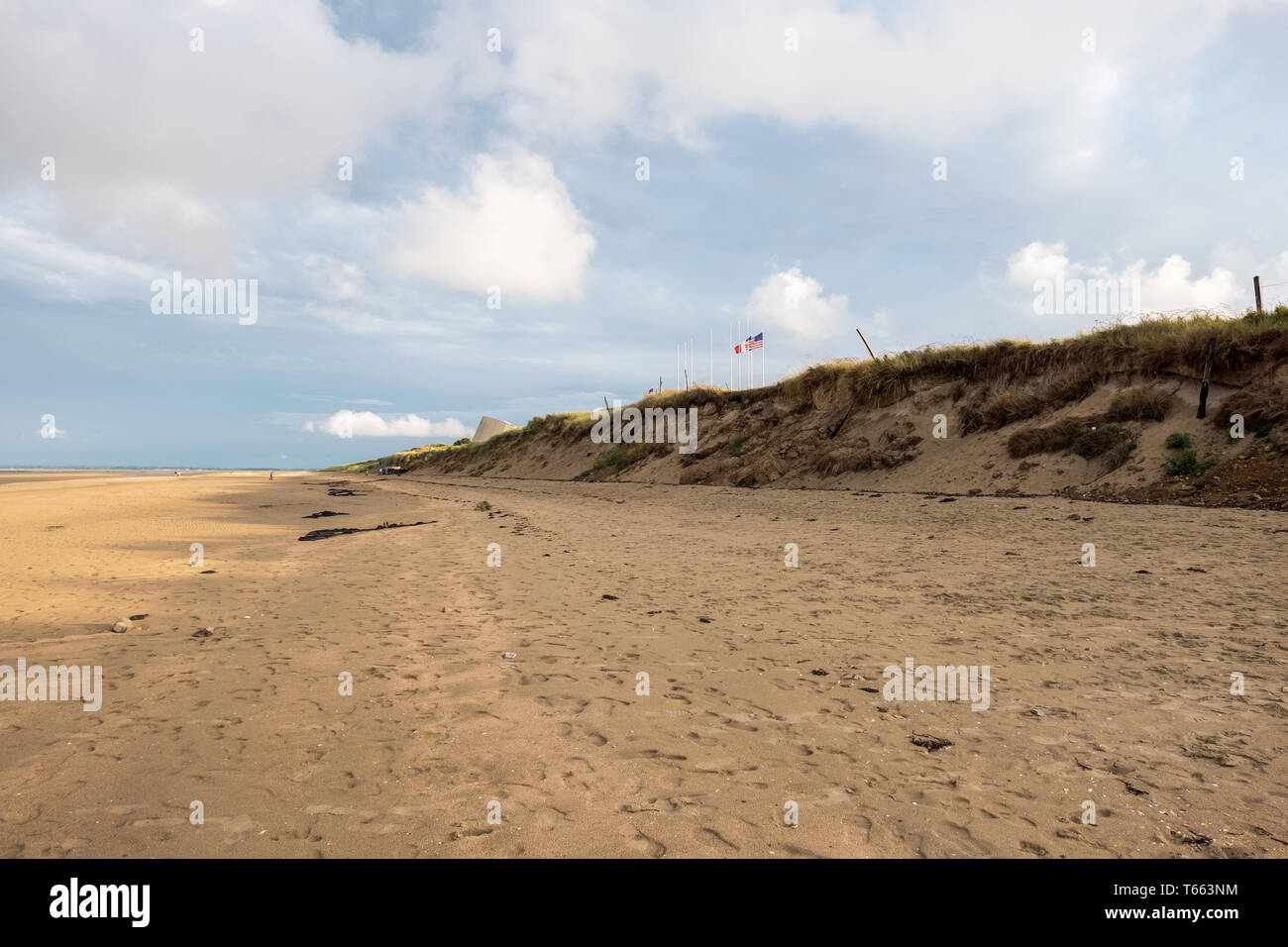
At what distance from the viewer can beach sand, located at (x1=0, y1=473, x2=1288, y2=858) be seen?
271 cm

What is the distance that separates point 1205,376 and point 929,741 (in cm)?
1874

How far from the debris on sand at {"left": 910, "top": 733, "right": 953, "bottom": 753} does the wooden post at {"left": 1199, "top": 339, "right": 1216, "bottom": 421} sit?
58.2 feet

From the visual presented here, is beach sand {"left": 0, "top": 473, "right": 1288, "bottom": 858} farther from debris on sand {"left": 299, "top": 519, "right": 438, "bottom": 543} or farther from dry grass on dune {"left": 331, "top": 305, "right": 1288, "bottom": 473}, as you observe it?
dry grass on dune {"left": 331, "top": 305, "right": 1288, "bottom": 473}

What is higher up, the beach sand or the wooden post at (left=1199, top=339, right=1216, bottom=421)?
the wooden post at (left=1199, top=339, right=1216, bottom=421)

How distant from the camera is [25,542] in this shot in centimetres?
1116

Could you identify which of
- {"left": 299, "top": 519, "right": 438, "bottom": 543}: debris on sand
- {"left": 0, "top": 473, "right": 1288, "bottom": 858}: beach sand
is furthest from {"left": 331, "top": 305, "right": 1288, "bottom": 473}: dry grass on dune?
{"left": 299, "top": 519, "right": 438, "bottom": 543}: debris on sand

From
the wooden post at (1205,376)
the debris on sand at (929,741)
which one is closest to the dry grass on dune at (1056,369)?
the wooden post at (1205,376)

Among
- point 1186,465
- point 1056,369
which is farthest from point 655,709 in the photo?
point 1056,369

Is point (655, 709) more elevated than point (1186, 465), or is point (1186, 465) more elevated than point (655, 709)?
point (1186, 465)

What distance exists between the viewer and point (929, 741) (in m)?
3.56

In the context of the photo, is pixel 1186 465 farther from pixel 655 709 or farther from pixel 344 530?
pixel 344 530

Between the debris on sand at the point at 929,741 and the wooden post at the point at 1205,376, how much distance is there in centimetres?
1773

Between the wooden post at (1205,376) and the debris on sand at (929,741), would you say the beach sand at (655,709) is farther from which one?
the wooden post at (1205,376)
